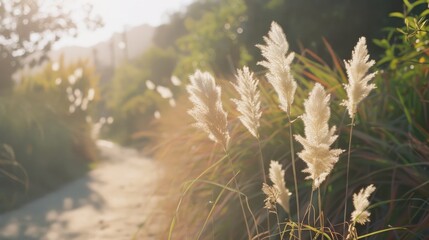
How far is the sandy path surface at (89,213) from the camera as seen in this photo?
5.10 m

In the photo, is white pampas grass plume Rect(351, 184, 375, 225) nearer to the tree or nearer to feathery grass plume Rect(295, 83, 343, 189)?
feathery grass plume Rect(295, 83, 343, 189)

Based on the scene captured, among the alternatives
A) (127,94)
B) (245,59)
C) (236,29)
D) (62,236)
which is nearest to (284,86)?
(62,236)

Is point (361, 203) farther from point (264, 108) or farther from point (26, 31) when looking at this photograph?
point (26, 31)

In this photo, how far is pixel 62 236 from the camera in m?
5.30

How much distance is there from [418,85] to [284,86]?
2117 mm

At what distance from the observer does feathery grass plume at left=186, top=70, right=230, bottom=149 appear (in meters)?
1.93

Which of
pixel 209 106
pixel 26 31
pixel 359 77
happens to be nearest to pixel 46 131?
pixel 26 31

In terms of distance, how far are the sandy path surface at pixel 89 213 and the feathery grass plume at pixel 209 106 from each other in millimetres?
1497

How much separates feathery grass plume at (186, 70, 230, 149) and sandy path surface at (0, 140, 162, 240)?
4.91ft

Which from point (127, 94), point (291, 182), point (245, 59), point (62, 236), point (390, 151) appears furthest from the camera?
point (127, 94)

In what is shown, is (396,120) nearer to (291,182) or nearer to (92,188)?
(291,182)

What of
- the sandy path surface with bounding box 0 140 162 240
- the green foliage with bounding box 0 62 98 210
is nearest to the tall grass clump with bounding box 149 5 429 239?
the sandy path surface with bounding box 0 140 162 240

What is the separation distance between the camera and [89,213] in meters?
6.67

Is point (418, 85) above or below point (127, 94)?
below
